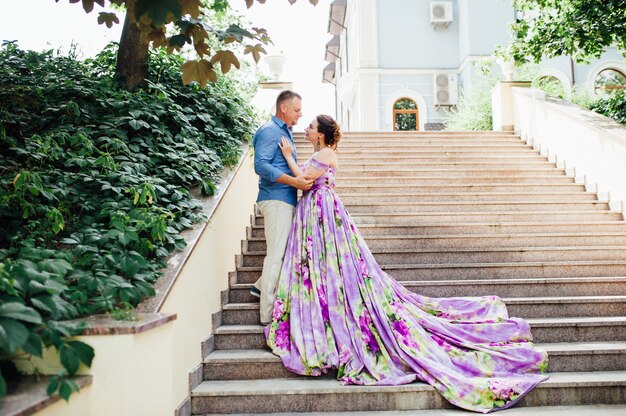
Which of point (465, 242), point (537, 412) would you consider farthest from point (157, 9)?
point (465, 242)

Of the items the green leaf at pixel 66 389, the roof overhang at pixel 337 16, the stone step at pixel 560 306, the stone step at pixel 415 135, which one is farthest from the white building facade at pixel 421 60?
the green leaf at pixel 66 389

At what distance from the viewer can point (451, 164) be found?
713 centimetres

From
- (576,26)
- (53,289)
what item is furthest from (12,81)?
(576,26)

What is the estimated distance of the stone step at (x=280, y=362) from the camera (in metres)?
3.37

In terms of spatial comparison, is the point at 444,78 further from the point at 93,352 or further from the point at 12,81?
the point at 93,352

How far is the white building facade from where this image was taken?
17578mm

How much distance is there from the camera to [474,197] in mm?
6133

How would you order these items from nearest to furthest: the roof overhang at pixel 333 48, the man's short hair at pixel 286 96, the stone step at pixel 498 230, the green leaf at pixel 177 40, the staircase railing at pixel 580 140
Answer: the green leaf at pixel 177 40 → the man's short hair at pixel 286 96 → the stone step at pixel 498 230 → the staircase railing at pixel 580 140 → the roof overhang at pixel 333 48

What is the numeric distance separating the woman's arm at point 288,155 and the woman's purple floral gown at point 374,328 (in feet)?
0.48

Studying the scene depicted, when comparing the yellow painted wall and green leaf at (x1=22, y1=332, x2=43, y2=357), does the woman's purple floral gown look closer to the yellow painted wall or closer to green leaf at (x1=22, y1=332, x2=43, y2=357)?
the yellow painted wall

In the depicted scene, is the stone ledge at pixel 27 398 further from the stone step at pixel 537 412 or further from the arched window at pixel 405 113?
the arched window at pixel 405 113

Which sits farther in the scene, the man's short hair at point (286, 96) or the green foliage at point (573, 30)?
the green foliage at point (573, 30)

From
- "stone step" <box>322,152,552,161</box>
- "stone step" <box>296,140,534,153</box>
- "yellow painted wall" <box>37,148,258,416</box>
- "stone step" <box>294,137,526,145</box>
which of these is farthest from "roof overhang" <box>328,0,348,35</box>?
"yellow painted wall" <box>37,148,258,416</box>

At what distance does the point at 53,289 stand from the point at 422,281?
10.1ft
